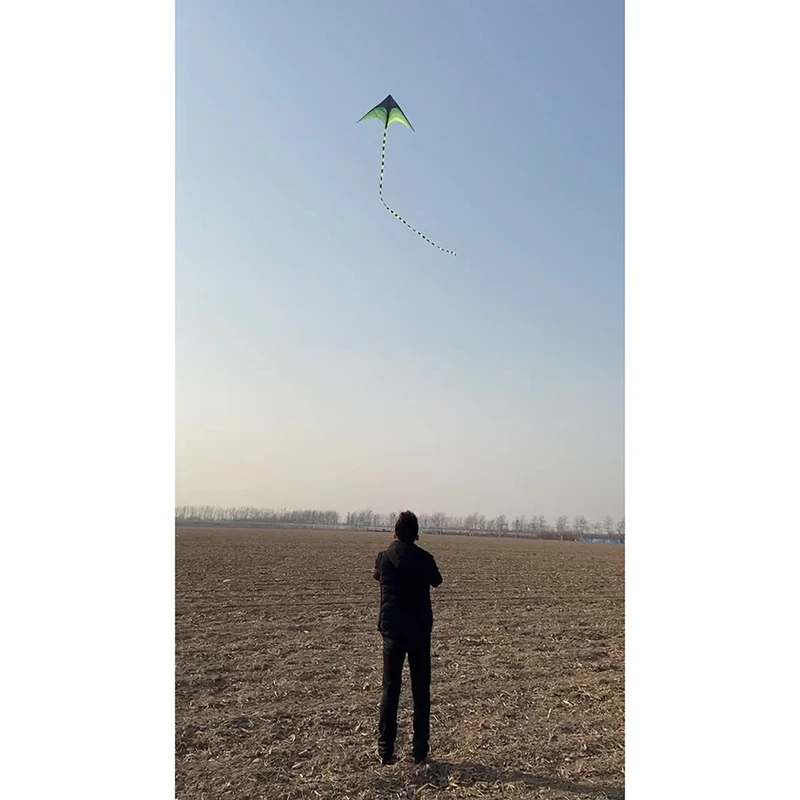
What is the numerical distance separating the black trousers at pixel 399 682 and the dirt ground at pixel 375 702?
0.15 metres

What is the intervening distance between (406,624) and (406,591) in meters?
0.18

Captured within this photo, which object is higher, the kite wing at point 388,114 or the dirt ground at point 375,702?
the kite wing at point 388,114

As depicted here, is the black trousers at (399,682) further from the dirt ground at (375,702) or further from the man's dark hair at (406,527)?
the man's dark hair at (406,527)

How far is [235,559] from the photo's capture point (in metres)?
20.5

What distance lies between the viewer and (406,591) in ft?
12.1

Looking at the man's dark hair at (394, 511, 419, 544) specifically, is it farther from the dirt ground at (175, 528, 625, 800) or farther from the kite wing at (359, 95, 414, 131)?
the kite wing at (359, 95, 414, 131)

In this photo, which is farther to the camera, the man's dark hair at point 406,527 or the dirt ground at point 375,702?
the man's dark hair at point 406,527

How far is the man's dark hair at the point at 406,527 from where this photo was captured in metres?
3.71

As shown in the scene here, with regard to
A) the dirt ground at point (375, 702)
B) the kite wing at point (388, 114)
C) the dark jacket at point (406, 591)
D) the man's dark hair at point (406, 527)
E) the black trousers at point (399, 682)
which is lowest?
the dirt ground at point (375, 702)

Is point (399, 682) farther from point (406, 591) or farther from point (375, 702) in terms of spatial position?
point (375, 702)

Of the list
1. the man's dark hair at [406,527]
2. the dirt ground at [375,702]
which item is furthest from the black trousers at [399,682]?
the man's dark hair at [406,527]

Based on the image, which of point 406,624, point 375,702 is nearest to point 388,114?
point 406,624
